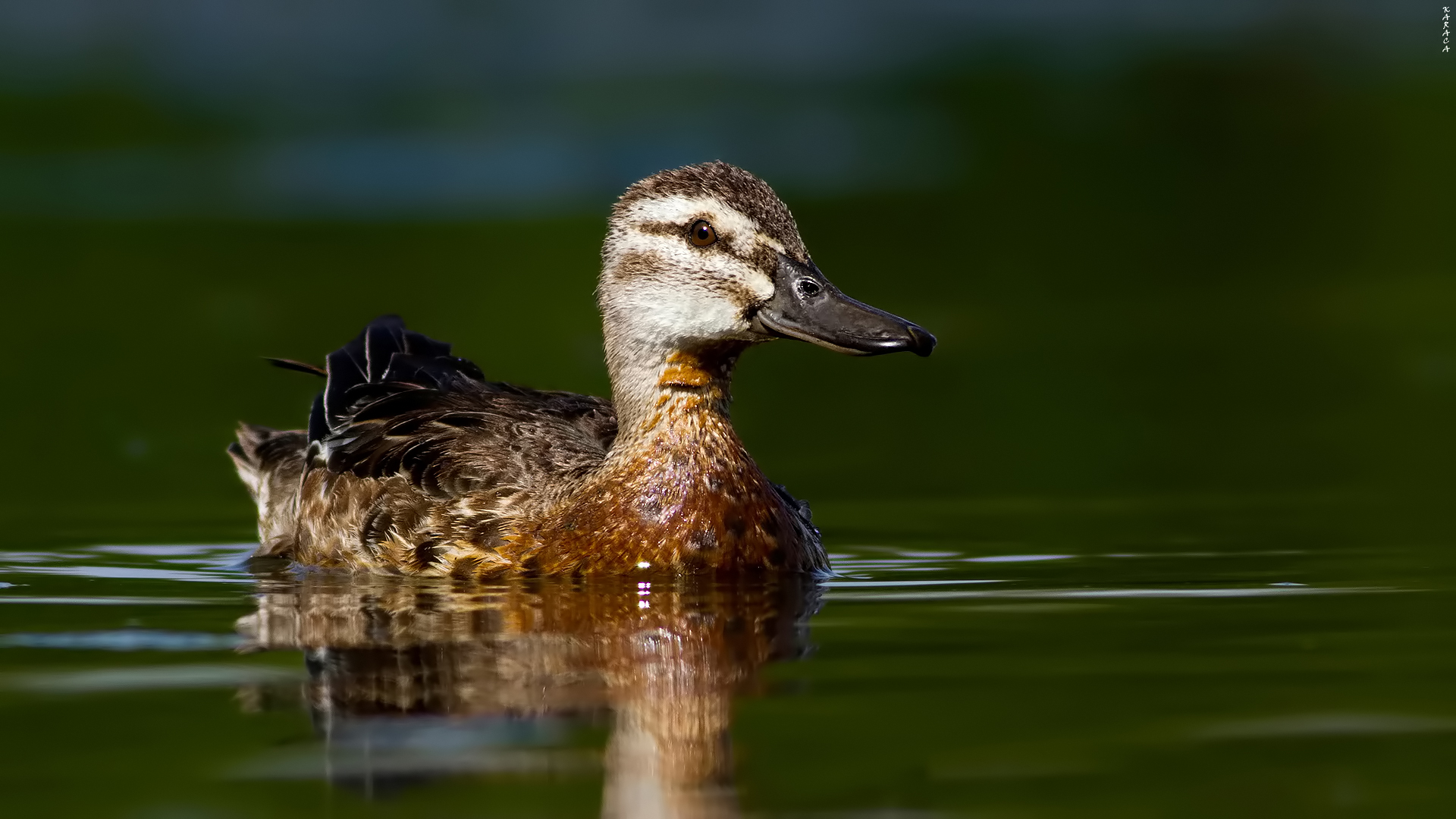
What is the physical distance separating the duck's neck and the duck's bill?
46 cm

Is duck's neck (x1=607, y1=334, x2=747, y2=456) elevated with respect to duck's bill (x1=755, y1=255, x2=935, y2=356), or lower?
lower

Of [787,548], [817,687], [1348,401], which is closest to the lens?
[817,687]

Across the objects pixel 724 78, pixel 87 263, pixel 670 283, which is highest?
pixel 724 78

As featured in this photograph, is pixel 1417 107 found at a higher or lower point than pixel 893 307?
higher

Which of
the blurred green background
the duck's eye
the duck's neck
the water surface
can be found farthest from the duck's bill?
→ the blurred green background

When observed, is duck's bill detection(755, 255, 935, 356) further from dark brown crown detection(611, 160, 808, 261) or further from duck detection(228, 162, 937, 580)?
dark brown crown detection(611, 160, 808, 261)

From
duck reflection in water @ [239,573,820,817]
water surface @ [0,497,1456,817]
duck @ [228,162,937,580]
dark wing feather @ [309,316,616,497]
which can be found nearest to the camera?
water surface @ [0,497,1456,817]

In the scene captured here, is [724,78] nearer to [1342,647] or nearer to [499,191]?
[499,191]

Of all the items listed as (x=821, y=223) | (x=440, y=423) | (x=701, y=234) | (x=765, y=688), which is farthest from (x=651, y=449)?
(x=821, y=223)

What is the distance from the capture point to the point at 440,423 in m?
11.3

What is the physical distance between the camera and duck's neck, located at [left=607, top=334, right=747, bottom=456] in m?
10.3

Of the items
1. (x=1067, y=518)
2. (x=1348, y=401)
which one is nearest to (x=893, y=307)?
(x=1348, y=401)

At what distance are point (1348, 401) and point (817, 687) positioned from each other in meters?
8.90

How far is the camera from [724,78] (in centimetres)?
3584
